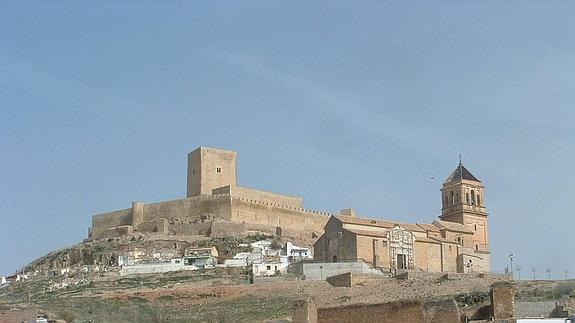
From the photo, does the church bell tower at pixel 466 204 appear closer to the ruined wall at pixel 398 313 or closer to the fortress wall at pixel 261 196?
the fortress wall at pixel 261 196

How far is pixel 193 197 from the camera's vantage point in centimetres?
6969

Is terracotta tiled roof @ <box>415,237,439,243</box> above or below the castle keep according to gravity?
below

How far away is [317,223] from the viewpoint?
230 feet

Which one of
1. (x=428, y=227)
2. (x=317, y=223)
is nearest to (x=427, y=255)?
(x=428, y=227)

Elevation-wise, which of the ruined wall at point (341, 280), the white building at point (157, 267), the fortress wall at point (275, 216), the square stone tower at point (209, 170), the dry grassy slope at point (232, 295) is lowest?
the dry grassy slope at point (232, 295)

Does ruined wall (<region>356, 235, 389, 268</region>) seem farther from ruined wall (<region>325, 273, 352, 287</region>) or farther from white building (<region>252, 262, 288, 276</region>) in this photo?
white building (<region>252, 262, 288, 276</region>)

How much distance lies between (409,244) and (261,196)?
20.9 metres

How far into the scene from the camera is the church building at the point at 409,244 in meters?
49.5

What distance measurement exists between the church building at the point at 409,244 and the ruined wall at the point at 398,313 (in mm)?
25580

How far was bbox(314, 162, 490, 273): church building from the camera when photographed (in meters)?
49.5

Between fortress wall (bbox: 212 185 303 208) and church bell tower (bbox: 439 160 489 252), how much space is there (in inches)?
556

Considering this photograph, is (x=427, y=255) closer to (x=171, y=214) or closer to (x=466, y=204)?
(x=466, y=204)

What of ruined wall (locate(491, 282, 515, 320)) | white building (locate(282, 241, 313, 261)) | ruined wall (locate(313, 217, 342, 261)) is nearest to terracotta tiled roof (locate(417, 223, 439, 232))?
ruined wall (locate(313, 217, 342, 261))

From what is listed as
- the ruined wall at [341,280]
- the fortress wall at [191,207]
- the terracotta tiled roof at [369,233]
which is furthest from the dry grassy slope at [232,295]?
the fortress wall at [191,207]
